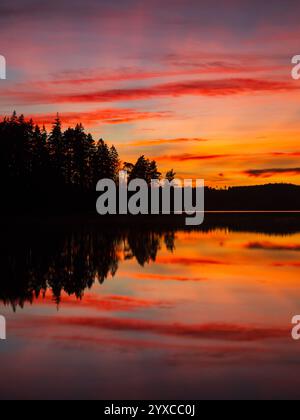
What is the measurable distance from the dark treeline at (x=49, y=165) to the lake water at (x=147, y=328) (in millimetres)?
55322

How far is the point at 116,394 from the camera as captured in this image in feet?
34.6

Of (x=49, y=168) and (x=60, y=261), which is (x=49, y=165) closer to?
(x=49, y=168)

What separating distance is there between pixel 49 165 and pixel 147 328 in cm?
8253

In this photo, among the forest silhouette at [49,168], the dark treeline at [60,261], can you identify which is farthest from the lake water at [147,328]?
the forest silhouette at [49,168]

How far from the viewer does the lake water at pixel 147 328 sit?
36.3 ft

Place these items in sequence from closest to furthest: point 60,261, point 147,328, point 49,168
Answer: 1. point 147,328
2. point 60,261
3. point 49,168

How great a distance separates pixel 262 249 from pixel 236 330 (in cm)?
2115

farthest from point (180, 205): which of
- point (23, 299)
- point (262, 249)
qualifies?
point (23, 299)

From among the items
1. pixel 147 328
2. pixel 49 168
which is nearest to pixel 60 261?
pixel 147 328

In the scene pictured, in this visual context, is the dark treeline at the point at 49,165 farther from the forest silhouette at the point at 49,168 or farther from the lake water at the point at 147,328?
the lake water at the point at 147,328

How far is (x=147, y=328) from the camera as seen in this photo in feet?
49.6

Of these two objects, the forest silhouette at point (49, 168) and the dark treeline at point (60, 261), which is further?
the forest silhouette at point (49, 168)

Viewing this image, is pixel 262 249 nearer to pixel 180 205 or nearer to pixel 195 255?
pixel 195 255
